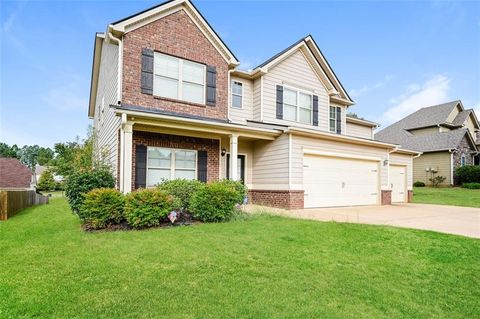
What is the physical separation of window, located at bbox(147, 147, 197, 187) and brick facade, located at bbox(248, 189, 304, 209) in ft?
11.2

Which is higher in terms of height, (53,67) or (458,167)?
(53,67)

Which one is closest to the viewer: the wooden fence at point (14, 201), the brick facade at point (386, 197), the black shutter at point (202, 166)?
the wooden fence at point (14, 201)

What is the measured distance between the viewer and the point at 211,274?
167 inches

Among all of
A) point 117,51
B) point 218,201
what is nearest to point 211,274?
point 218,201

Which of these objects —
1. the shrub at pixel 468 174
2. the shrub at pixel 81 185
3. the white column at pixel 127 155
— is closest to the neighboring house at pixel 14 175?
the shrub at pixel 81 185

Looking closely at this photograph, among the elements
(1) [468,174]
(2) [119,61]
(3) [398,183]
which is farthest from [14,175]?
(1) [468,174]

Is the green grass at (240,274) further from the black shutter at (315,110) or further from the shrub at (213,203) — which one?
the black shutter at (315,110)

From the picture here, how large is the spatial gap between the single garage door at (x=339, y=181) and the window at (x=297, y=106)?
10.5ft

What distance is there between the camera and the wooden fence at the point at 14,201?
10625 mm

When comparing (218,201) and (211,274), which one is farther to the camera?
(218,201)

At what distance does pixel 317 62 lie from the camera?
52.9ft

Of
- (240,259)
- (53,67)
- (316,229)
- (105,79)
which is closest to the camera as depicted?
(240,259)

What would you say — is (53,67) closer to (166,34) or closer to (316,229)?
(166,34)

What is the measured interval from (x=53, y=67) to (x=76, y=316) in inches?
733
